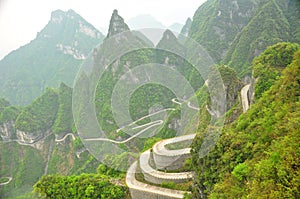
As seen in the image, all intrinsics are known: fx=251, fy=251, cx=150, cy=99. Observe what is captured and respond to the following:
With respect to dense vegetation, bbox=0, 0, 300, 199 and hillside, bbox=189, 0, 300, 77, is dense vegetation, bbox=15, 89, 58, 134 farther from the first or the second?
hillside, bbox=189, 0, 300, 77

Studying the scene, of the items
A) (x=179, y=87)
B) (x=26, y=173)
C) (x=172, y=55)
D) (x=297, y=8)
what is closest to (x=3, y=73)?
(x=26, y=173)

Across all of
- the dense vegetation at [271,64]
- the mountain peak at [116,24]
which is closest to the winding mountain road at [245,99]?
the dense vegetation at [271,64]

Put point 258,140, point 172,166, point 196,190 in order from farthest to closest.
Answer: point 172,166 → point 196,190 → point 258,140

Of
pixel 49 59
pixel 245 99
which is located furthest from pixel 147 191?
pixel 49 59

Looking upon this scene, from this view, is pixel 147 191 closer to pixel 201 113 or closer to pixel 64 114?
pixel 201 113

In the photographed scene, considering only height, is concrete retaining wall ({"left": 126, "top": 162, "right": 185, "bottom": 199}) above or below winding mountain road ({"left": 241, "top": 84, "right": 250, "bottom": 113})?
below

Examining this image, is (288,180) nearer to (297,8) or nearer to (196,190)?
(196,190)

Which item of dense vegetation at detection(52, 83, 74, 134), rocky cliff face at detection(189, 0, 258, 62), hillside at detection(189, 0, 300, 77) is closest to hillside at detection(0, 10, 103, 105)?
dense vegetation at detection(52, 83, 74, 134)
